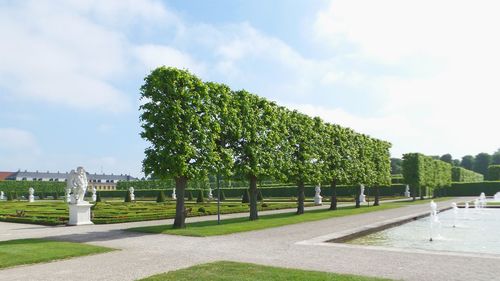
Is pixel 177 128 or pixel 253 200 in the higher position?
pixel 177 128

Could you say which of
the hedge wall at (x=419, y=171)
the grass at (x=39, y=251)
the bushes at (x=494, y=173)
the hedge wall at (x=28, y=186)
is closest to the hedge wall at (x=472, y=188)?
the hedge wall at (x=419, y=171)

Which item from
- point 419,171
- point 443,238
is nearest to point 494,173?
point 419,171

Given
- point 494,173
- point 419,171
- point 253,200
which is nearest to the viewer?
point 253,200

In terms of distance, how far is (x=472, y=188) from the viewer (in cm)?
7394

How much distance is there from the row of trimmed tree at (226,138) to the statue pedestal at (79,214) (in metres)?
7.82

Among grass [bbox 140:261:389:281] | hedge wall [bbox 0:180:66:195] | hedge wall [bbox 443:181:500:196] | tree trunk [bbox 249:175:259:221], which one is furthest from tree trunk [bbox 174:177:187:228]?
hedge wall [bbox 0:180:66:195]

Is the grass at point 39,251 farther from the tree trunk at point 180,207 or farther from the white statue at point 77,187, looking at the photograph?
the white statue at point 77,187

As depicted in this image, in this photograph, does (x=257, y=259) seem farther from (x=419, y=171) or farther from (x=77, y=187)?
(x=419, y=171)

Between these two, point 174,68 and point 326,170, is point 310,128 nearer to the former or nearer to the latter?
point 326,170

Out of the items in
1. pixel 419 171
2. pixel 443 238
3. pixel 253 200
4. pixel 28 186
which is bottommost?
pixel 28 186

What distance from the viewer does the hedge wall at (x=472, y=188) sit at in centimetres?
7144

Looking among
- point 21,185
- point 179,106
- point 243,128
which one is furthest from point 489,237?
point 21,185

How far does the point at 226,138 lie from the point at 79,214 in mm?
10421

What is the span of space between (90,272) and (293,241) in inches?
340
